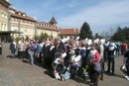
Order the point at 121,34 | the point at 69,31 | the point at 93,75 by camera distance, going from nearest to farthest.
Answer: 1. the point at 93,75
2. the point at 121,34
3. the point at 69,31

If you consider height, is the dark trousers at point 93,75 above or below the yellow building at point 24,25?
below

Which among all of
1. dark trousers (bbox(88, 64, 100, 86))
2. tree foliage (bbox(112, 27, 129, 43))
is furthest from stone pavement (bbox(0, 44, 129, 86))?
tree foliage (bbox(112, 27, 129, 43))

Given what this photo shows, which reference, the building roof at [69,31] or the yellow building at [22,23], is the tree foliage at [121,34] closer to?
the yellow building at [22,23]

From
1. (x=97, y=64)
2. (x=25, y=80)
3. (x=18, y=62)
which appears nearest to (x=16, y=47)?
(x=18, y=62)

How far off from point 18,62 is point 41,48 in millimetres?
1702

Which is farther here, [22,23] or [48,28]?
[48,28]

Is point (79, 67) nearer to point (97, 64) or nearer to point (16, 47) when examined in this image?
point (97, 64)

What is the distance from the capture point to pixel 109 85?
15.5m

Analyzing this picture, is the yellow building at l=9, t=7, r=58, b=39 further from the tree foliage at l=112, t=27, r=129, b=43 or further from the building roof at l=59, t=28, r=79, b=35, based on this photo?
the tree foliage at l=112, t=27, r=129, b=43

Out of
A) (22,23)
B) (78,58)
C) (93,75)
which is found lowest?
(93,75)

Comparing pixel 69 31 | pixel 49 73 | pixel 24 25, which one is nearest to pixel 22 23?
pixel 24 25

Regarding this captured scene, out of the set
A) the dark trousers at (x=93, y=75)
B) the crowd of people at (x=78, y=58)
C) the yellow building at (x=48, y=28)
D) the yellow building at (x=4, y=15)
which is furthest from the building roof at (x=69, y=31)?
the dark trousers at (x=93, y=75)

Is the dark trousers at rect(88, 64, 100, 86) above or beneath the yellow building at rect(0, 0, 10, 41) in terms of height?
beneath

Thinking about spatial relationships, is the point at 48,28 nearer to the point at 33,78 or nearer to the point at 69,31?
the point at 69,31
